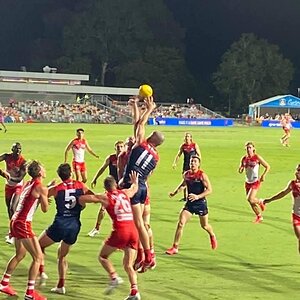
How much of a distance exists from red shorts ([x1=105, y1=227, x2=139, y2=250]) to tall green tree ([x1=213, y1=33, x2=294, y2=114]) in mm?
106758

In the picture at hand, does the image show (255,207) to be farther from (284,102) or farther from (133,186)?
(284,102)

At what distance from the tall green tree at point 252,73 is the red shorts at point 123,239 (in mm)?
106758

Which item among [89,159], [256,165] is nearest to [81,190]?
[256,165]

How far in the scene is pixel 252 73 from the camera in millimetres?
115562

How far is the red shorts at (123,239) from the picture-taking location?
31.5 feet

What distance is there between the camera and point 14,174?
47.1ft

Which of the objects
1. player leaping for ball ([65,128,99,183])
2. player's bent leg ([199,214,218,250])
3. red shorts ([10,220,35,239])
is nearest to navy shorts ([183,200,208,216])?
player's bent leg ([199,214,218,250])

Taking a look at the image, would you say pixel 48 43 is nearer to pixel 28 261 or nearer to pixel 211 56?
pixel 211 56

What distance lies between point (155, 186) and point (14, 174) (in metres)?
10.2

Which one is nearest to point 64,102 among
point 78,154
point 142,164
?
point 78,154

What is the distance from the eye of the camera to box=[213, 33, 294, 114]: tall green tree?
11550 centimetres

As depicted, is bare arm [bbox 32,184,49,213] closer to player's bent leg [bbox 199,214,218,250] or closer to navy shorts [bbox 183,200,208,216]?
navy shorts [bbox 183,200,208,216]

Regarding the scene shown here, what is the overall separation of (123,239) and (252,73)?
354 ft

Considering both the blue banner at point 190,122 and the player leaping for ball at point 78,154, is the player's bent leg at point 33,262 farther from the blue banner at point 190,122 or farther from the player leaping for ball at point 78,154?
the blue banner at point 190,122
